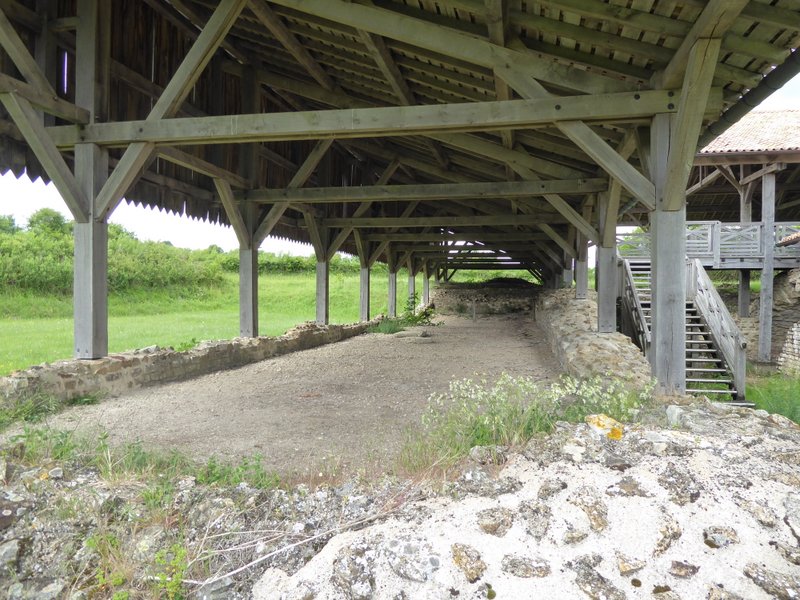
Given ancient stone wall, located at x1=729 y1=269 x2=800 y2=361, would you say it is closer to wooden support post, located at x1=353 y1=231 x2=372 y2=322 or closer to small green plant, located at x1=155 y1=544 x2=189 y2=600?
wooden support post, located at x1=353 y1=231 x2=372 y2=322

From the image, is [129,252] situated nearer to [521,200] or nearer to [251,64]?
[251,64]

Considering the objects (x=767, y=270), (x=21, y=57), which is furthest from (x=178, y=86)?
(x=767, y=270)

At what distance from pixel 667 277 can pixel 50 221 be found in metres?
30.0

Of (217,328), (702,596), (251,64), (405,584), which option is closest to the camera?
(702,596)

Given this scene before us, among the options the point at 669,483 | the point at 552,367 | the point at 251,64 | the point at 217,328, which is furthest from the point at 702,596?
the point at 217,328

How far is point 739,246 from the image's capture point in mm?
14508

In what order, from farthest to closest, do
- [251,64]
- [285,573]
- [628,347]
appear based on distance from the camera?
[251,64]
[628,347]
[285,573]

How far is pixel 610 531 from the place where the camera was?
238 centimetres

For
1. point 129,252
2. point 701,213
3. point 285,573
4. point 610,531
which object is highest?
point 701,213

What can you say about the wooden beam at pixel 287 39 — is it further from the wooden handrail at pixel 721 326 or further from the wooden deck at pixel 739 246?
the wooden deck at pixel 739 246

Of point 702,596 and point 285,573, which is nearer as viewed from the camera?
point 702,596

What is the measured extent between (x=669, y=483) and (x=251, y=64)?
8826 mm

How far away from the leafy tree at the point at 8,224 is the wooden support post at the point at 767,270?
28.9m

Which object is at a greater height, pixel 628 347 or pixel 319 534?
pixel 628 347
